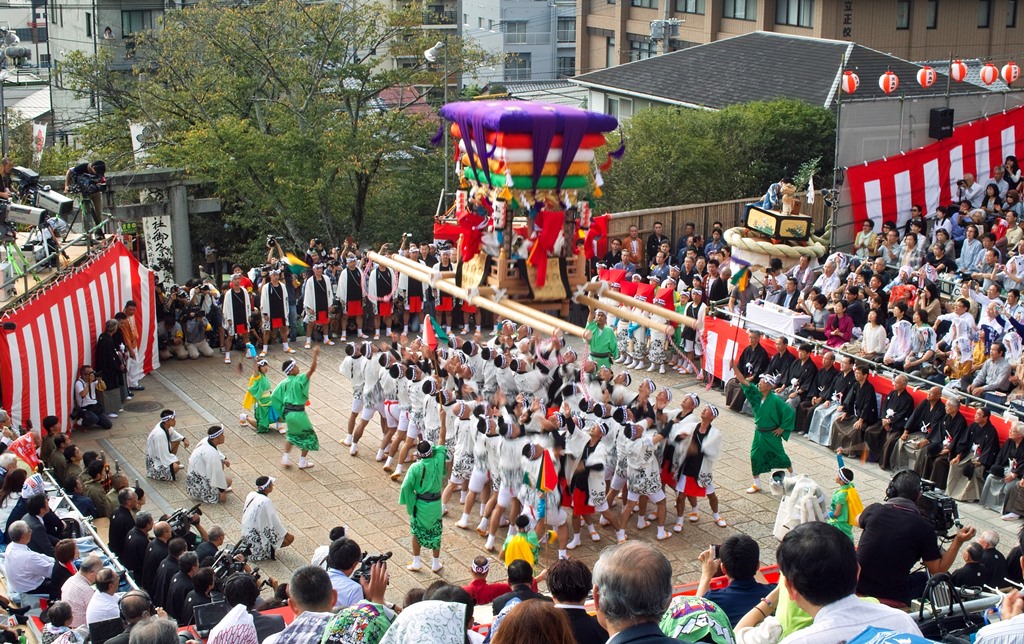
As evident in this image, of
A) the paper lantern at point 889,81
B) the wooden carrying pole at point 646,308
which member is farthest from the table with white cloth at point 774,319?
the wooden carrying pole at point 646,308

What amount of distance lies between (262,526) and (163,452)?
273 cm

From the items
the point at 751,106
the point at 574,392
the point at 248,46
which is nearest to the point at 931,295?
the point at 574,392

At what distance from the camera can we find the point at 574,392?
1369cm

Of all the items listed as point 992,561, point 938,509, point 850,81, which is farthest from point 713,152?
point 938,509

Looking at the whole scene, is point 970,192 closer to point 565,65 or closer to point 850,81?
point 850,81

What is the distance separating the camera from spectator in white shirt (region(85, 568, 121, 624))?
830 cm

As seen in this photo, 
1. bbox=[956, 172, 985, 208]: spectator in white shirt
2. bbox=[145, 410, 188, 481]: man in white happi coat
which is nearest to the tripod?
bbox=[145, 410, 188, 481]: man in white happi coat

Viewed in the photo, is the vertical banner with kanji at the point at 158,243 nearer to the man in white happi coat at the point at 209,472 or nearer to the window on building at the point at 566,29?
the man in white happi coat at the point at 209,472

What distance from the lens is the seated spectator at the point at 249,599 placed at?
24.9 feet

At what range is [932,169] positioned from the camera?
20375mm

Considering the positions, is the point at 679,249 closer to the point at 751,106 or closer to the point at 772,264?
the point at 772,264

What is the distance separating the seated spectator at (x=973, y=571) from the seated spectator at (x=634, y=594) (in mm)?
4808

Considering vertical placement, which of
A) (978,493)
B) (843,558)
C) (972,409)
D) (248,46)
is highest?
(248,46)

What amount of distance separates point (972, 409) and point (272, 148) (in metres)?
13.7
